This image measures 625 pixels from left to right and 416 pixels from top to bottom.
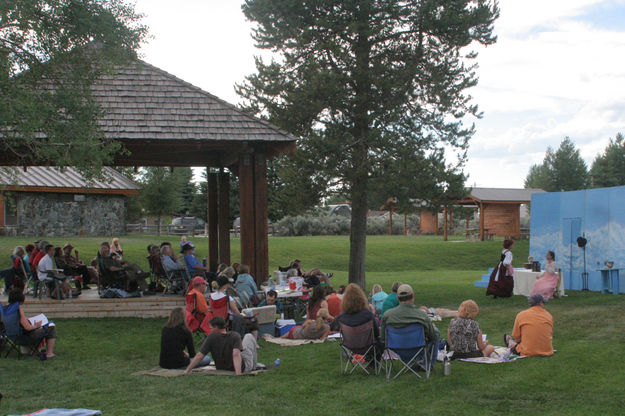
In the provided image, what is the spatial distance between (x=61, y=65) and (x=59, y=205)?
64.9 ft

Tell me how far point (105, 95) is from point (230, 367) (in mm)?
8572

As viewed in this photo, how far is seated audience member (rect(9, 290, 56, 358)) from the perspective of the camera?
9031 millimetres

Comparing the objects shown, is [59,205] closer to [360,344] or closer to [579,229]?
[579,229]

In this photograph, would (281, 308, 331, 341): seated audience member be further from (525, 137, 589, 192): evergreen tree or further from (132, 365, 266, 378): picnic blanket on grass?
(525, 137, 589, 192): evergreen tree

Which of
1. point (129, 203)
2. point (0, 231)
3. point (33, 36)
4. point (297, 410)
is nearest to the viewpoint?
point (297, 410)

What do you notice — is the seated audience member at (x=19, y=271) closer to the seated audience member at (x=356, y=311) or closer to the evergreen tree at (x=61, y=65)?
the evergreen tree at (x=61, y=65)

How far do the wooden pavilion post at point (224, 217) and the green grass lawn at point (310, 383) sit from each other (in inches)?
193

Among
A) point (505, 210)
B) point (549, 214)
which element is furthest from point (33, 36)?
point (505, 210)

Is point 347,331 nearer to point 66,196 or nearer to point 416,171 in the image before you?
point 416,171

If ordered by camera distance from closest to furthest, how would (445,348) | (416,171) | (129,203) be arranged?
(445,348), (416,171), (129,203)

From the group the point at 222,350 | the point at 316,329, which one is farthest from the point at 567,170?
the point at 222,350

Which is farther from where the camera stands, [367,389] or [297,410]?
[367,389]

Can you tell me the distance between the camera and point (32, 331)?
9258mm

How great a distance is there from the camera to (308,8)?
1812cm
